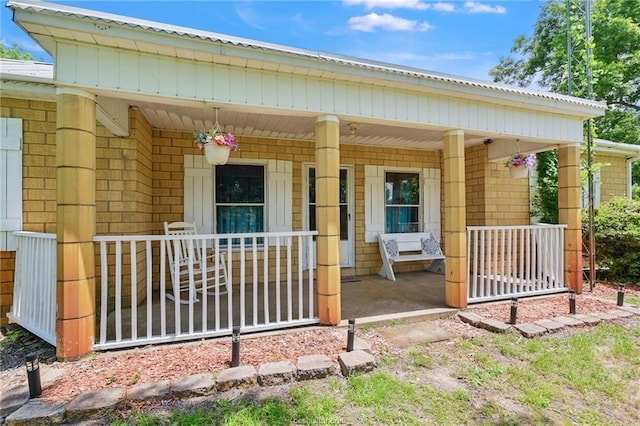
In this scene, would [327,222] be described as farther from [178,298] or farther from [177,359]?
[177,359]

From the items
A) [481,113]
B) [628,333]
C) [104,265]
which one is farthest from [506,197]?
[104,265]

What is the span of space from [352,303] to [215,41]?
3134 mm

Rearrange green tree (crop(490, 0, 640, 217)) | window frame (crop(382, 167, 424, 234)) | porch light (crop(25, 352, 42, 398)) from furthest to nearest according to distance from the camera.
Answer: green tree (crop(490, 0, 640, 217)), window frame (crop(382, 167, 424, 234)), porch light (crop(25, 352, 42, 398))

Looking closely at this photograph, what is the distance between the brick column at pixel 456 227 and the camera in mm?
3824

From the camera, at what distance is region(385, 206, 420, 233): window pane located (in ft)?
20.0

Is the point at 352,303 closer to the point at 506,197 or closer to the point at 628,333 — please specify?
the point at 628,333

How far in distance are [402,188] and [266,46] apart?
160 inches

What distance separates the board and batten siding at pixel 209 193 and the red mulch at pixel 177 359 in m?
2.33

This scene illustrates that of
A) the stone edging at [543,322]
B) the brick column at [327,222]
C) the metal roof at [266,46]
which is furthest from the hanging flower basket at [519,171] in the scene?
the brick column at [327,222]

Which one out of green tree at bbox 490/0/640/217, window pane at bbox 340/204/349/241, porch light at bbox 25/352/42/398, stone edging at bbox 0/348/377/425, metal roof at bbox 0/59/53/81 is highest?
green tree at bbox 490/0/640/217

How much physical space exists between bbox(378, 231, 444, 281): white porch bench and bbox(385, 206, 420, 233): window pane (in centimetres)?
22

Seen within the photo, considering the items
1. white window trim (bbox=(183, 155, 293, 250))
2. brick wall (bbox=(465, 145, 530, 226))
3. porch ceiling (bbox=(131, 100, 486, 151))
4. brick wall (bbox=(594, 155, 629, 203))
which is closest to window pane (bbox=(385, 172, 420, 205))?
porch ceiling (bbox=(131, 100, 486, 151))

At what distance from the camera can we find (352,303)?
4.03 meters

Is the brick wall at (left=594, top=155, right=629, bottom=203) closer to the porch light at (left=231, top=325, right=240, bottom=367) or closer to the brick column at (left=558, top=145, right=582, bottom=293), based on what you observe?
the brick column at (left=558, top=145, right=582, bottom=293)
